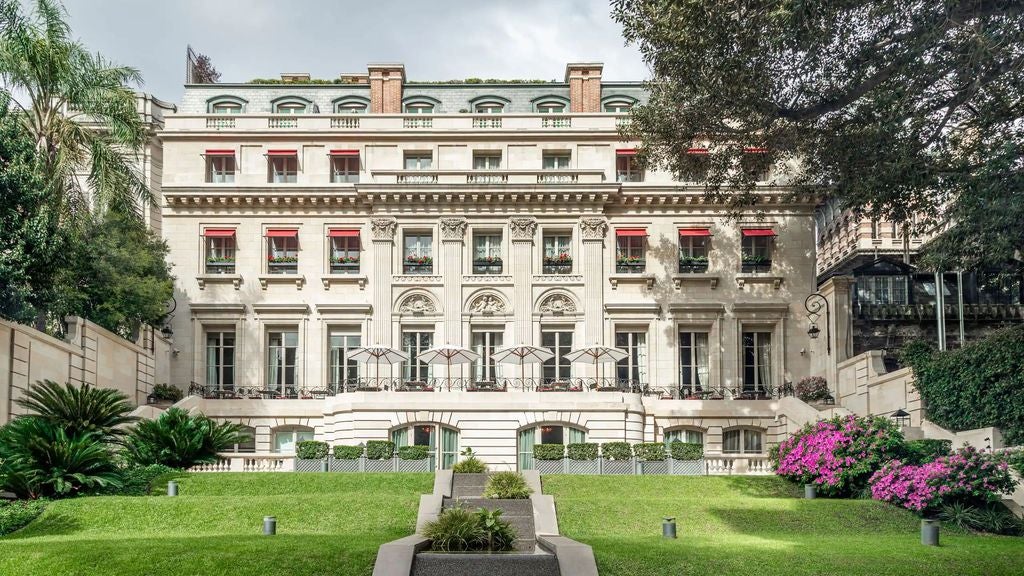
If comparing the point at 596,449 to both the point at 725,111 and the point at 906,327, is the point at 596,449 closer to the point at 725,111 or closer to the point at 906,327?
the point at 725,111

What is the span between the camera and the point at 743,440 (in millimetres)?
39188

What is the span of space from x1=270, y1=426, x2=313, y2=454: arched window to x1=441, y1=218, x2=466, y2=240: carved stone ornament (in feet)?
30.5

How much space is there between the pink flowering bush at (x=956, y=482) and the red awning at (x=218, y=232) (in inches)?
1085

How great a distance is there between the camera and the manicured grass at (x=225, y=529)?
1672cm

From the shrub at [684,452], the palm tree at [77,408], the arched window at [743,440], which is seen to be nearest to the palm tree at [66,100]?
the palm tree at [77,408]

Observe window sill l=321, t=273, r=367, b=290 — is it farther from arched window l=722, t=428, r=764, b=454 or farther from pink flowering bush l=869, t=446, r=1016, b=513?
pink flowering bush l=869, t=446, r=1016, b=513

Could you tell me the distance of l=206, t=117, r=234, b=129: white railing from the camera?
42.0 m

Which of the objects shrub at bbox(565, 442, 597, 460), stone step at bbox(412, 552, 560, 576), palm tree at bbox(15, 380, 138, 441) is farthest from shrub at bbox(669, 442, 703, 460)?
palm tree at bbox(15, 380, 138, 441)

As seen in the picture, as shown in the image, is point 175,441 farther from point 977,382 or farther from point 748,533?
point 977,382

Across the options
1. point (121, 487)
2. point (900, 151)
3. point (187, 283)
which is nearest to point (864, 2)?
point (900, 151)

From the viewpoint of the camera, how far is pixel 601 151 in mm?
42000

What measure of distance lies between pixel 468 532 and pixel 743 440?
72.8ft

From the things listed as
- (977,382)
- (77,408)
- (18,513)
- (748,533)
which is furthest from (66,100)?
(977,382)

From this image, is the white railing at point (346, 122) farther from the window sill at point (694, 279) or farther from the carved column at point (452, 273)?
the window sill at point (694, 279)
